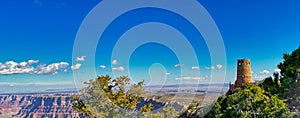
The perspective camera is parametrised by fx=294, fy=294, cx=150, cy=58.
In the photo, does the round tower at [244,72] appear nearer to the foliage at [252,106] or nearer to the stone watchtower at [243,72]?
the stone watchtower at [243,72]

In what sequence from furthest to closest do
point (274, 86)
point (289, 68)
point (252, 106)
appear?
point (274, 86)
point (289, 68)
point (252, 106)

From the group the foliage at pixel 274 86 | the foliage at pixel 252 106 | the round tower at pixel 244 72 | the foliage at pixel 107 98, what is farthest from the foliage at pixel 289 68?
the round tower at pixel 244 72

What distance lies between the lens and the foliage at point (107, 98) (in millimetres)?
22109

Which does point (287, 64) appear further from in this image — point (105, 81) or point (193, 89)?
point (105, 81)

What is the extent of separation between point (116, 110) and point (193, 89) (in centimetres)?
1607

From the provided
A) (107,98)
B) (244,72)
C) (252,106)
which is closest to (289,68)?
(252,106)

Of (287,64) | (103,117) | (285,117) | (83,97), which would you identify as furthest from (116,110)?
(287,64)

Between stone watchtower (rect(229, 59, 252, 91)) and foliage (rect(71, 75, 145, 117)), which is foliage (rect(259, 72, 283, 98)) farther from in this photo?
stone watchtower (rect(229, 59, 252, 91))

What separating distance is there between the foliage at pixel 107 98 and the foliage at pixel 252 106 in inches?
252

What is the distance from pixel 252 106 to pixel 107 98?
10.7 meters

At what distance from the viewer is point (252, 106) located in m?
21.4

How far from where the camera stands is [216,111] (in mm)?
24562

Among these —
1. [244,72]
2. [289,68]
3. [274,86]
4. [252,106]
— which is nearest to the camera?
[252,106]

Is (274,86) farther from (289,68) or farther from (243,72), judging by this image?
(243,72)
